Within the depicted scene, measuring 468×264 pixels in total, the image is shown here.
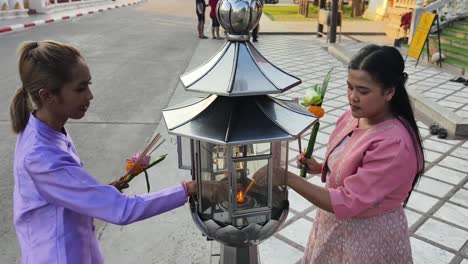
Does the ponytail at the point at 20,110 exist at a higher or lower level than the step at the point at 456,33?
higher

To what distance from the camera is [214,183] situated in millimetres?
1407

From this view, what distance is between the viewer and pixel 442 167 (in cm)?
385

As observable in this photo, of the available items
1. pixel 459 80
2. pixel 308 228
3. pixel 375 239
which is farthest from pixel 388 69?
pixel 459 80

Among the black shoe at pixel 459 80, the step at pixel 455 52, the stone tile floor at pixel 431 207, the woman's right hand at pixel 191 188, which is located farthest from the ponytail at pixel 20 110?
the step at pixel 455 52

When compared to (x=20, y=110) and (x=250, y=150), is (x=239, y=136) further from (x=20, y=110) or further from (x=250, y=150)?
(x=20, y=110)

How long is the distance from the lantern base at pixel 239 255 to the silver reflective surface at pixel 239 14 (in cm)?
87

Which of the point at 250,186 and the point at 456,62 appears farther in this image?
the point at 456,62

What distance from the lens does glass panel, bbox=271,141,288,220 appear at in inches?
54.9

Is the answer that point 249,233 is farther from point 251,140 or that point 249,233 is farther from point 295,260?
point 295,260

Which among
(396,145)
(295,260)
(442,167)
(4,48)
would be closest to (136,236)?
(295,260)

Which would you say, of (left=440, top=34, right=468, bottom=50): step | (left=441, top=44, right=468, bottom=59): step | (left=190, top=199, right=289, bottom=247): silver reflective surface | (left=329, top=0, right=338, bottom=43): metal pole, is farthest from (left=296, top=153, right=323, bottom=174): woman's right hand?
(left=329, top=0, right=338, bottom=43): metal pole

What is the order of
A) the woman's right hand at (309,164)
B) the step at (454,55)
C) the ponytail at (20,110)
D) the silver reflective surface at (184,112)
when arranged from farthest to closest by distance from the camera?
the step at (454,55)
the woman's right hand at (309,164)
the ponytail at (20,110)
the silver reflective surface at (184,112)

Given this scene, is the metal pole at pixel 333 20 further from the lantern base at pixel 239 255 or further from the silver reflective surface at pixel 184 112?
the silver reflective surface at pixel 184 112

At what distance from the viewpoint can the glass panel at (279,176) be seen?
139 cm
